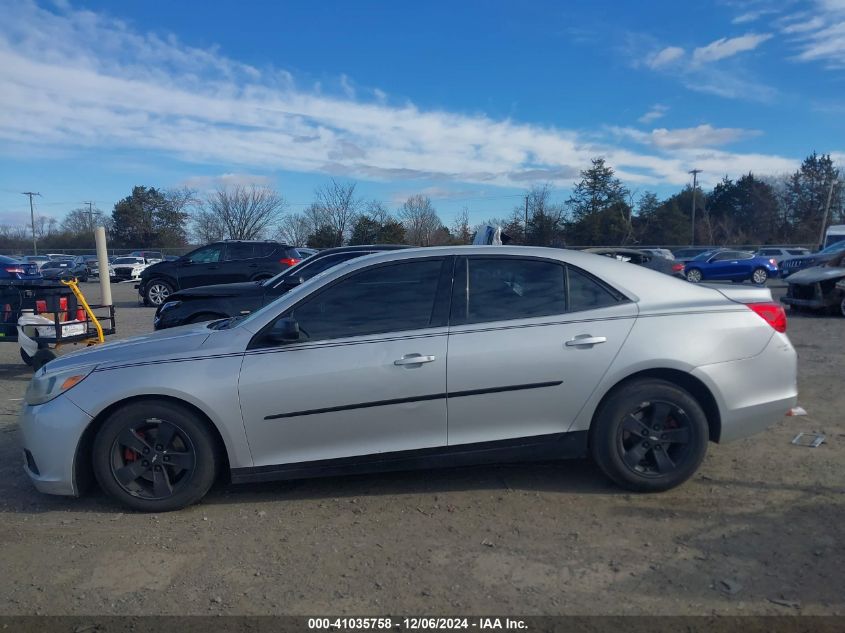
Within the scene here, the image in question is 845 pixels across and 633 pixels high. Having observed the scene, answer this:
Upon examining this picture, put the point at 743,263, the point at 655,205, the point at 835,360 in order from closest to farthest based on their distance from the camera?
the point at 835,360
the point at 743,263
the point at 655,205

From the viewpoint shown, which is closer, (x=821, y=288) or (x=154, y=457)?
(x=154, y=457)

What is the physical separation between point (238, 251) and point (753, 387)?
630 inches

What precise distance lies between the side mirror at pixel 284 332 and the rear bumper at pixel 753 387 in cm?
257

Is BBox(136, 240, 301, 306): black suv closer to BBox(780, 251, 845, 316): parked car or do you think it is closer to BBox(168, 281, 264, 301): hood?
BBox(168, 281, 264, 301): hood

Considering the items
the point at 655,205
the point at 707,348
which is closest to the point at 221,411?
the point at 707,348

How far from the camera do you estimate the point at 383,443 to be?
4203mm

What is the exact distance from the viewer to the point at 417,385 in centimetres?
414

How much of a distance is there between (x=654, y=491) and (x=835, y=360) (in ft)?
19.9

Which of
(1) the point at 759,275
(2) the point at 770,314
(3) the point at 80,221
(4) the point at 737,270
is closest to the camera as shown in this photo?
(2) the point at 770,314

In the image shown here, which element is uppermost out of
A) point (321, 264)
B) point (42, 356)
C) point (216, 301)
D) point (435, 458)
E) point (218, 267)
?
point (218, 267)

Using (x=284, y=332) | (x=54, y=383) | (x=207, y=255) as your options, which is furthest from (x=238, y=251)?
(x=284, y=332)

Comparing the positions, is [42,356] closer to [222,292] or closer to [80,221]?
[222,292]

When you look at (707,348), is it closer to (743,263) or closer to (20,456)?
(20,456)

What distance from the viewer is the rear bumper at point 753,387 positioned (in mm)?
4383
